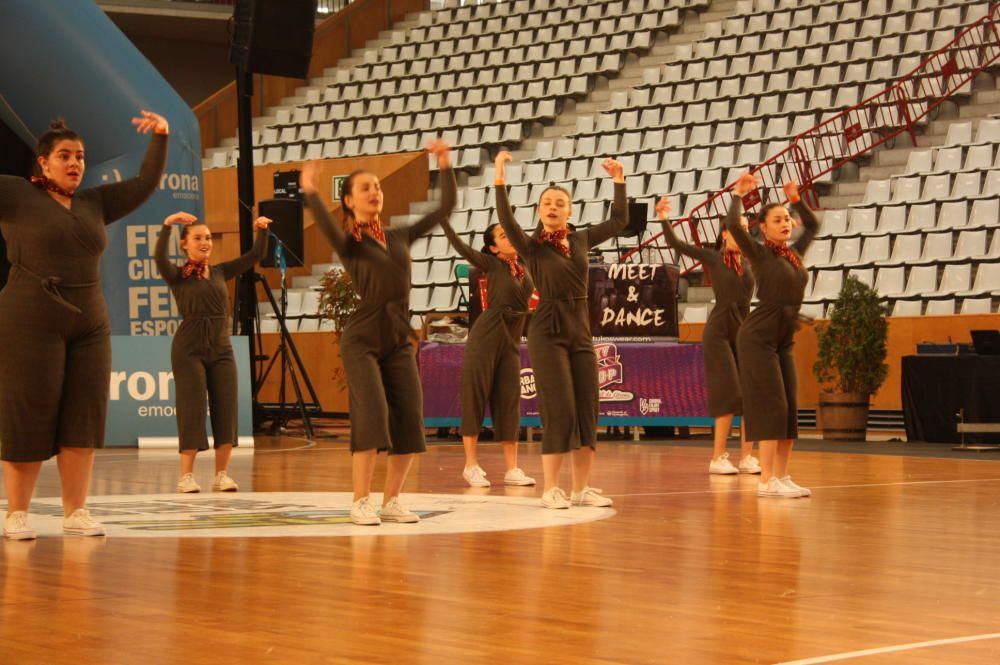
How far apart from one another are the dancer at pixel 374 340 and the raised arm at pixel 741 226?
2.25 metres

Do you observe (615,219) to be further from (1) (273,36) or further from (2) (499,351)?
(1) (273,36)

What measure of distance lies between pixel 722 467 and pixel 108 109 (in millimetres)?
6925

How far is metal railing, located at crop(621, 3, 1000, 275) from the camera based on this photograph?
1775cm

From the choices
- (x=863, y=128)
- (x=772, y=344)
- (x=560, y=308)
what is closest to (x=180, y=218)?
(x=560, y=308)

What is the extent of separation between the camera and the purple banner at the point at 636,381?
554 inches

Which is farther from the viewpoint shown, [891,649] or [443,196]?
[443,196]

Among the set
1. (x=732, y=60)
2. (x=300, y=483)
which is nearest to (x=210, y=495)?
(x=300, y=483)

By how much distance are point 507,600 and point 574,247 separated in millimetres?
3340

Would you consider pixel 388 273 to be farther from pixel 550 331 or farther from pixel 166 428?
pixel 166 428

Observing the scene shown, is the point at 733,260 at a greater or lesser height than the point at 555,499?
greater

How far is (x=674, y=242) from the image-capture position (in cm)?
944

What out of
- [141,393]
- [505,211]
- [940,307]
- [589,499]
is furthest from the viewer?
[940,307]

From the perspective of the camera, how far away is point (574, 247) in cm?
763

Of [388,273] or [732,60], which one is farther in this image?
[732,60]
